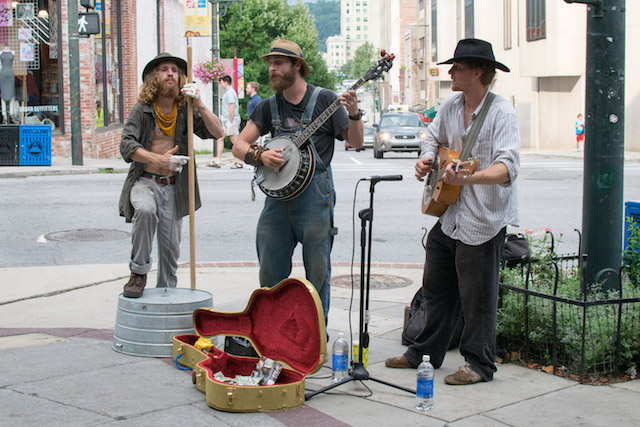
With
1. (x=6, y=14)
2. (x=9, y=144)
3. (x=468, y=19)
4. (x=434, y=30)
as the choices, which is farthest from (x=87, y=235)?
(x=434, y=30)

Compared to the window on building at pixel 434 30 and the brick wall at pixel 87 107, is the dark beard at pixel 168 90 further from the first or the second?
the window on building at pixel 434 30

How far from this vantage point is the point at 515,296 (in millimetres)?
5258

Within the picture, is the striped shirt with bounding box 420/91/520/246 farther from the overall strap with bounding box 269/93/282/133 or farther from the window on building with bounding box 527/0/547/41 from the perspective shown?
the window on building with bounding box 527/0/547/41

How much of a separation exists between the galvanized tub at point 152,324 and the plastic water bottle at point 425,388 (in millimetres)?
1682

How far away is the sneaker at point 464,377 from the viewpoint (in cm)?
468

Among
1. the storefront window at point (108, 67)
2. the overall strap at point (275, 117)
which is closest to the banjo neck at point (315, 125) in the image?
the overall strap at point (275, 117)

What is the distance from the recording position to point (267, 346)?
478 cm

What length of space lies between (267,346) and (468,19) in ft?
177

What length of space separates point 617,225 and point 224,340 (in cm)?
269

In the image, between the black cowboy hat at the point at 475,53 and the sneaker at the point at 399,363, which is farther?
the sneaker at the point at 399,363

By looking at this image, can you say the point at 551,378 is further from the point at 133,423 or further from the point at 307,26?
the point at 307,26

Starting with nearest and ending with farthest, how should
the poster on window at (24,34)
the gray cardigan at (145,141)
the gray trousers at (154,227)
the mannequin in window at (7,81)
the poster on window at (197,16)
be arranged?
the gray trousers at (154,227) < the gray cardigan at (145,141) < the mannequin in window at (7,81) < the poster on window at (24,34) < the poster on window at (197,16)

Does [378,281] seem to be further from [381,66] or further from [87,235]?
[87,235]

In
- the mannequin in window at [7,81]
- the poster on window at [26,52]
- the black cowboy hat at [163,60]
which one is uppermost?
the poster on window at [26,52]
